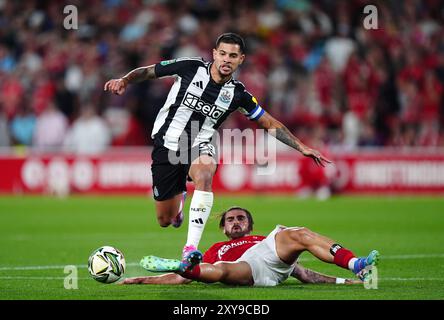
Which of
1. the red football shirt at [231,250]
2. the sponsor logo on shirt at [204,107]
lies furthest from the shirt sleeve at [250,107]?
the red football shirt at [231,250]

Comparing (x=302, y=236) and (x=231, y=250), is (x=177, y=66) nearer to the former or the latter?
(x=231, y=250)

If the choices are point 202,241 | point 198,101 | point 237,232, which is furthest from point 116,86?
point 202,241

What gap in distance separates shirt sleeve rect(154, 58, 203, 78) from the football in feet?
7.10

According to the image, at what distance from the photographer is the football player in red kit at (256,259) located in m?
8.27

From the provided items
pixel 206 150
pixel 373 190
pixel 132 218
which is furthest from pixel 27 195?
pixel 206 150

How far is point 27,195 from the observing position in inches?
919

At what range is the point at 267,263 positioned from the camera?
8820 millimetres

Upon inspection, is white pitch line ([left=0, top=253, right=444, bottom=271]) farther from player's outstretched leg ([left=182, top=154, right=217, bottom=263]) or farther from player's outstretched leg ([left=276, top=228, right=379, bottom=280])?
player's outstretched leg ([left=276, top=228, right=379, bottom=280])

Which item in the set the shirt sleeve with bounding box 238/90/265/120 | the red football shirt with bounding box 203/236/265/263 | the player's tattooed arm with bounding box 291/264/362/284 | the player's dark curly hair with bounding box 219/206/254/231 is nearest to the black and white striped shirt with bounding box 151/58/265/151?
the shirt sleeve with bounding box 238/90/265/120

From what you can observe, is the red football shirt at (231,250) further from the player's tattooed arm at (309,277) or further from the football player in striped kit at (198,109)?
the football player in striped kit at (198,109)

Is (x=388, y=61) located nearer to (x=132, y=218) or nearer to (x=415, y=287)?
(x=132, y=218)

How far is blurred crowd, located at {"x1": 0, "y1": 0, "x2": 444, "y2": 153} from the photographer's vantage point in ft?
76.7

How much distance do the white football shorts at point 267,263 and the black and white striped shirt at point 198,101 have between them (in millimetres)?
1626
